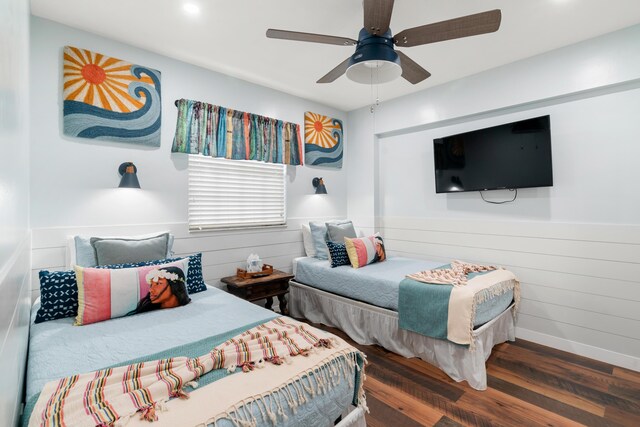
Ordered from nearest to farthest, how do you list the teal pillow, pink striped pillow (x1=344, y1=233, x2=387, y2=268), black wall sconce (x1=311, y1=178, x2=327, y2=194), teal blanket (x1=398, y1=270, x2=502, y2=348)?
teal blanket (x1=398, y1=270, x2=502, y2=348)
pink striped pillow (x1=344, y1=233, x2=387, y2=268)
the teal pillow
black wall sconce (x1=311, y1=178, x2=327, y2=194)

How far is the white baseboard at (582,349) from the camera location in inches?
101

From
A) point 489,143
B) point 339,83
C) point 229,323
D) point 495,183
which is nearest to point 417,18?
point 339,83

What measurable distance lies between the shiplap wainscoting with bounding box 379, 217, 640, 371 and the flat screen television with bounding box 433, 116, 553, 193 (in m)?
0.45

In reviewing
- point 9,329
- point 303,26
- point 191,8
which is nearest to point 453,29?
point 303,26

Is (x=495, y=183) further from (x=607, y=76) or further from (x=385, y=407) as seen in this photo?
(x=385, y=407)

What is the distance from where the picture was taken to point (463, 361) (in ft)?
7.67

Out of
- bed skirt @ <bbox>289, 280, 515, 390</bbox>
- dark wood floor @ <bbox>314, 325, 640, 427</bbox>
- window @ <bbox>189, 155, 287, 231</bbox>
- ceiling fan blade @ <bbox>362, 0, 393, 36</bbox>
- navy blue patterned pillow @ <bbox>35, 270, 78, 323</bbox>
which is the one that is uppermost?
ceiling fan blade @ <bbox>362, 0, 393, 36</bbox>

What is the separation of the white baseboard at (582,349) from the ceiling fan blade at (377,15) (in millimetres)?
3125

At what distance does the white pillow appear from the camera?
388 centimetres

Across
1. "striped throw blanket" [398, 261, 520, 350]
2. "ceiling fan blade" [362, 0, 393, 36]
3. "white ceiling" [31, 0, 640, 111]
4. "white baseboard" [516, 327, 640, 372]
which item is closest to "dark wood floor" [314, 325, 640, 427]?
"white baseboard" [516, 327, 640, 372]

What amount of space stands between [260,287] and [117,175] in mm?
1639

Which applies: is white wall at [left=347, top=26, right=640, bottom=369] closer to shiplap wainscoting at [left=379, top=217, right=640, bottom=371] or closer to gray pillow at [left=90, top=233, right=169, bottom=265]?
shiplap wainscoting at [left=379, top=217, right=640, bottom=371]

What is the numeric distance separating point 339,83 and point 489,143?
1.77 meters

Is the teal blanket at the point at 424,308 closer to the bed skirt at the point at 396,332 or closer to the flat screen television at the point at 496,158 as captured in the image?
the bed skirt at the point at 396,332
